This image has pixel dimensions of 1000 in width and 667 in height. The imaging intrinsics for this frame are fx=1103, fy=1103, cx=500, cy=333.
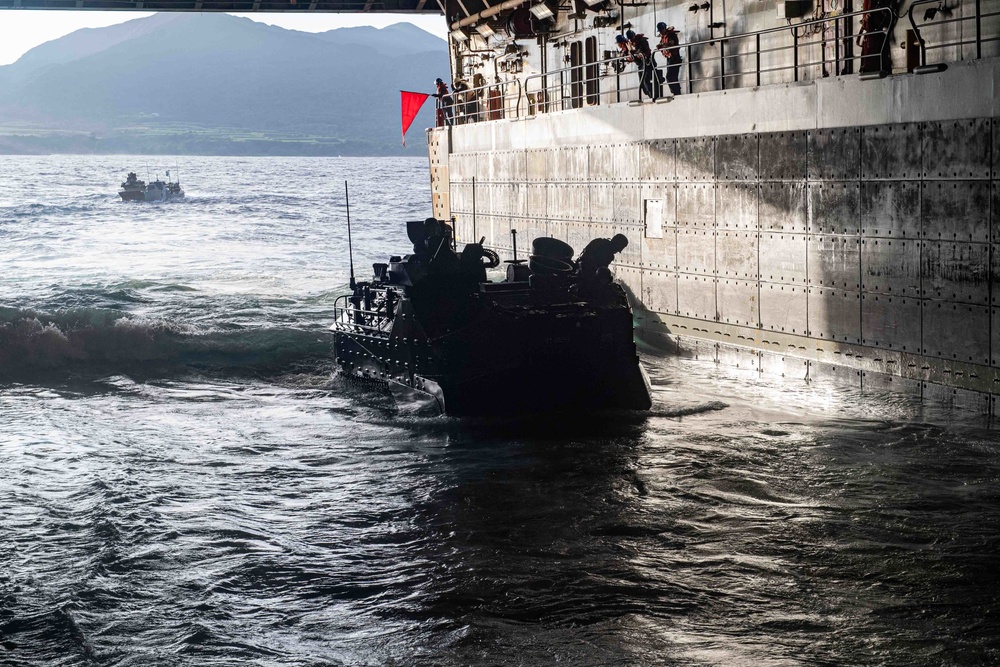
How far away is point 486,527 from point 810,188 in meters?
7.81

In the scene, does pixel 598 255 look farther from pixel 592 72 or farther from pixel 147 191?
pixel 147 191

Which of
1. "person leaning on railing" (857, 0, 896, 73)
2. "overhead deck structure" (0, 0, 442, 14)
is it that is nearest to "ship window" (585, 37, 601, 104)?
"person leaning on railing" (857, 0, 896, 73)

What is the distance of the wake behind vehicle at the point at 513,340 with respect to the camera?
579 inches

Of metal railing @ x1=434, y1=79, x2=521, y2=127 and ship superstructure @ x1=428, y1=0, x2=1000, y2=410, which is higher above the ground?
metal railing @ x1=434, y1=79, x2=521, y2=127

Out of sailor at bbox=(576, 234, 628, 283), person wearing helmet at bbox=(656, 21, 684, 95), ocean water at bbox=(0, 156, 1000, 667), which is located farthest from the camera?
person wearing helmet at bbox=(656, 21, 684, 95)

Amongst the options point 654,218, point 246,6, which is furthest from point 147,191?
point 654,218

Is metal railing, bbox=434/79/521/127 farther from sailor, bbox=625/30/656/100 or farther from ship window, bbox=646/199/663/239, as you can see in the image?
ship window, bbox=646/199/663/239

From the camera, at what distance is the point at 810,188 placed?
51.1ft

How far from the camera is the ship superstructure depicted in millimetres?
13102

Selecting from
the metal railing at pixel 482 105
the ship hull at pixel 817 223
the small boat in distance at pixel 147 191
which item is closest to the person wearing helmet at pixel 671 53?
the ship hull at pixel 817 223

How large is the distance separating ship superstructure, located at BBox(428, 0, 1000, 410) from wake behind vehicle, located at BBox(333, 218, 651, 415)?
255 centimetres

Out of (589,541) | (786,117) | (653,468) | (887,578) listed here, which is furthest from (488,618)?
(786,117)

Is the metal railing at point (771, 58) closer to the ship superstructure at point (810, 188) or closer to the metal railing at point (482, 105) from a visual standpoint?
the ship superstructure at point (810, 188)

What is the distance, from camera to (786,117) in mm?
15906
